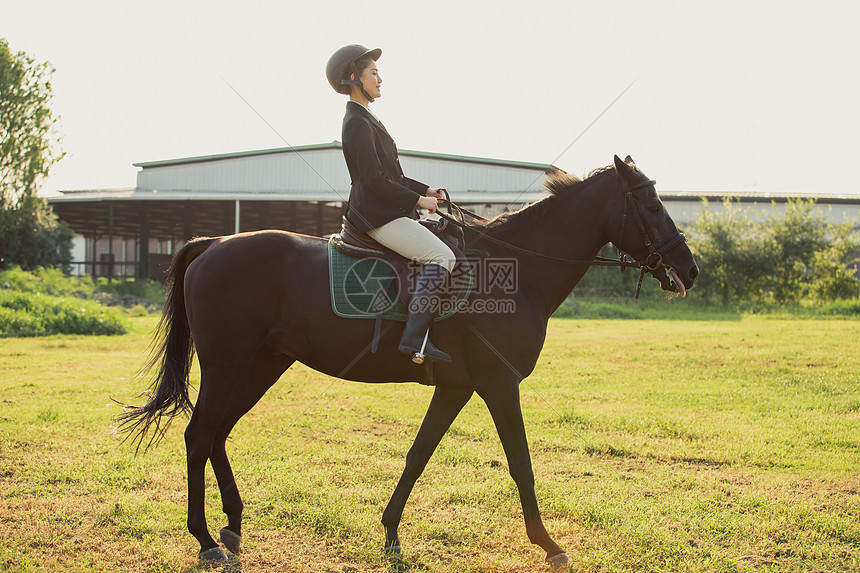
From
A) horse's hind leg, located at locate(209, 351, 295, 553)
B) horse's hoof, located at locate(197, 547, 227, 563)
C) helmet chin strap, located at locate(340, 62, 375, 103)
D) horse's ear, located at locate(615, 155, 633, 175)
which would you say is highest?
helmet chin strap, located at locate(340, 62, 375, 103)

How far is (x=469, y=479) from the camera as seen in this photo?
5.41m

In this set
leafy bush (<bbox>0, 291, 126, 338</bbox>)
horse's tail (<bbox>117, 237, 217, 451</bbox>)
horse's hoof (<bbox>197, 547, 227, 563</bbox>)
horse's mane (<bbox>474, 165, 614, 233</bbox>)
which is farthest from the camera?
leafy bush (<bbox>0, 291, 126, 338</bbox>)

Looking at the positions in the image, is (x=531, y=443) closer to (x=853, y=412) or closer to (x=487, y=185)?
(x=853, y=412)

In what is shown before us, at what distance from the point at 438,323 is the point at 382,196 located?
937mm

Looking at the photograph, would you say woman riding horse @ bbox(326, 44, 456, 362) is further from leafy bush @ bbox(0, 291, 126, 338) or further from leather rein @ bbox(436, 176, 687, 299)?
leafy bush @ bbox(0, 291, 126, 338)

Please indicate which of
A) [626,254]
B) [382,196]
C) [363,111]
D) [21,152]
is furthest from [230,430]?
[21,152]

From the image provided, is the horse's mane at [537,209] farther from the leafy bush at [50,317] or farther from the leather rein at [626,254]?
the leafy bush at [50,317]

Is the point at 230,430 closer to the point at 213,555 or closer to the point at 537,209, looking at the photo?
the point at 213,555

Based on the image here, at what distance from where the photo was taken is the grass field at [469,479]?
13.3 ft

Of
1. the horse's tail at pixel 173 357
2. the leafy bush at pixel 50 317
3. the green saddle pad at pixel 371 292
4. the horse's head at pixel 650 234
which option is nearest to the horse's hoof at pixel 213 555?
the horse's tail at pixel 173 357

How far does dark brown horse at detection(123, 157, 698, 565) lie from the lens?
4117 mm

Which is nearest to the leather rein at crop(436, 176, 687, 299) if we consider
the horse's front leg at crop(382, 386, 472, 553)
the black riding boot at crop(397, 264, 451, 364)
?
the black riding boot at crop(397, 264, 451, 364)

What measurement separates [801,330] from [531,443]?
12738 millimetres

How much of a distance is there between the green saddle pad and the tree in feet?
95.2
